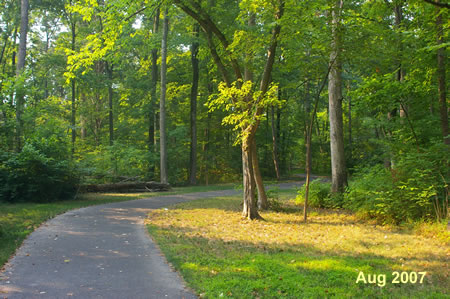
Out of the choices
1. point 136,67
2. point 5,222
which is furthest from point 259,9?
point 136,67

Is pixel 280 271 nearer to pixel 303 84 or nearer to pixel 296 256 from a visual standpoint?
pixel 296 256

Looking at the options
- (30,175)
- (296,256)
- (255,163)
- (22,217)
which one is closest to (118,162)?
(30,175)

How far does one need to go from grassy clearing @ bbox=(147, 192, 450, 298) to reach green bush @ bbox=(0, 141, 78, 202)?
5.64 metres

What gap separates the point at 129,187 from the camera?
69.3ft

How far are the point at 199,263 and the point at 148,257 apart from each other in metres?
1.12

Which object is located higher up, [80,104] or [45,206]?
[80,104]

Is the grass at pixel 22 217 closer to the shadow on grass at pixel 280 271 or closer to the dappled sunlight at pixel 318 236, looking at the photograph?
the shadow on grass at pixel 280 271

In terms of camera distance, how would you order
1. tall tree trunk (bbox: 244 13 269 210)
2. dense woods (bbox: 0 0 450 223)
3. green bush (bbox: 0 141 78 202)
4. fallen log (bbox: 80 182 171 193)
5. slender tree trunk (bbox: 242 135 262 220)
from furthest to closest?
fallen log (bbox: 80 182 171 193)
green bush (bbox: 0 141 78 202)
tall tree trunk (bbox: 244 13 269 210)
slender tree trunk (bbox: 242 135 262 220)
dense woods (bbox: 0 0 450 223)

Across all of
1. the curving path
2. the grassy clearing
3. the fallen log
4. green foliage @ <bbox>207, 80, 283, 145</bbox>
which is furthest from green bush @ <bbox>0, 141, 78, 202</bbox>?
green foliage @ <bbox>207, 80, 283, 145</bbox>

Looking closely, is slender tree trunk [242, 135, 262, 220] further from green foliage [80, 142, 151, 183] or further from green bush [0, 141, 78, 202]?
green foliage [80, 142, 151, 183]

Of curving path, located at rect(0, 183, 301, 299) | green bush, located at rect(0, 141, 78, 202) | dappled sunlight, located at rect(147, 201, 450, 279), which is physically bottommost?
dappled sunlight, located at rect(147, 201, 450, 279)

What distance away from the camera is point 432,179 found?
30.2ft

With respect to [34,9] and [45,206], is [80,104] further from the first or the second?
[45,206]

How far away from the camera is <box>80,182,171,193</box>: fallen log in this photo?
1898 cm
